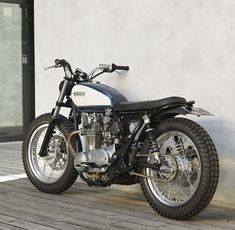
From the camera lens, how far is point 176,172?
13.5 feet

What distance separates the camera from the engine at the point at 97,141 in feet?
14.9

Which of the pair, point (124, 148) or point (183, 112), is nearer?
point (183, 112)

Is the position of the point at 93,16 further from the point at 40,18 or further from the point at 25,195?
the point at 25,195

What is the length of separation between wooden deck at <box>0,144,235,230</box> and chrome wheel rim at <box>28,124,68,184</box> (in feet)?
0.57

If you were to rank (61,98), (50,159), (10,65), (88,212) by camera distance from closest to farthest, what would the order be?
(88,212), (61,98), (50,159), (10,65)

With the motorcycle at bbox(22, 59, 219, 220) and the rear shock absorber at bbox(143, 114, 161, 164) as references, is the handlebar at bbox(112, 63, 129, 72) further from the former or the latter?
the rear shock absorber at bbox(143, 114, 161, 164)

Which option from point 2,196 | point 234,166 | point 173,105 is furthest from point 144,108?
point 2,196

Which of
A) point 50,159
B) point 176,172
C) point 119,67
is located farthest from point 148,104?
point 50,159

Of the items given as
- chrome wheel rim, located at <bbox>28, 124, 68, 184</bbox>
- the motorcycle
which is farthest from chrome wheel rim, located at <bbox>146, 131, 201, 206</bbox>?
chrome wheel rim, located at <bbox>28, 124, 68, 184</bbox>

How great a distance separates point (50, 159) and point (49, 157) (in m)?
0.03

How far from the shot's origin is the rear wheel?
5.00m

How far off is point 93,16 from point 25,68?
4.22 meters

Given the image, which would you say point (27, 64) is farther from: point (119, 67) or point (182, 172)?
point (182, 172)

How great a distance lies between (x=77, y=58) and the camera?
18.8 ft
